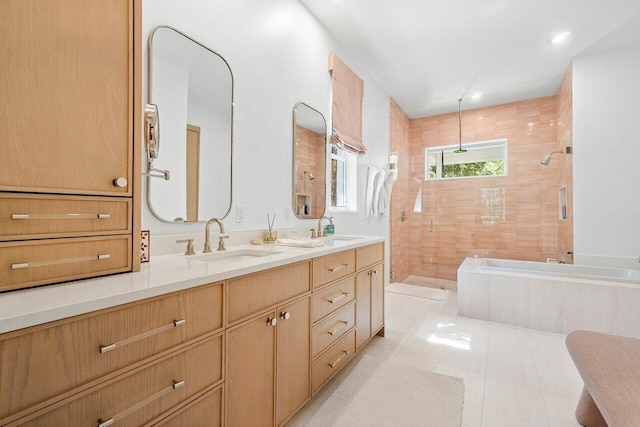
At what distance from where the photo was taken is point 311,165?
2.64 metres

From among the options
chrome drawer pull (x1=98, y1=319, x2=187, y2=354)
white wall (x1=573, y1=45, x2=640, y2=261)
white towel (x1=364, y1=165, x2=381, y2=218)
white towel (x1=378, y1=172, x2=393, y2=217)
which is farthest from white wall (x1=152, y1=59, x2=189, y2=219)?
white wall (x1=573, y1=45, x2=640, y2=261)

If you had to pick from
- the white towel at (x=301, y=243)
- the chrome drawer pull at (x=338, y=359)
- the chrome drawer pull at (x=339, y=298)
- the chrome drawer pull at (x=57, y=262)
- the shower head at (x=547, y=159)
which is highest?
the shower head at (x=547, y=159)

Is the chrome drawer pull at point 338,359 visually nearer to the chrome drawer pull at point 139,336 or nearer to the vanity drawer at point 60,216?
the chrome drawer pull at point 139,336

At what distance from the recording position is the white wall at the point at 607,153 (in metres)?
3.01

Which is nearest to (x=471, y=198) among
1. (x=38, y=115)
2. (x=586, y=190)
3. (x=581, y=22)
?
(x=586, y=190)

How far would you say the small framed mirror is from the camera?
96.1 inches

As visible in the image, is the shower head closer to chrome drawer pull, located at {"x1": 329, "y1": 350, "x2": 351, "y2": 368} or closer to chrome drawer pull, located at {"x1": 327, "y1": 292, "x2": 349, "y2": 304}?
chrome drawer pull, located at {"x1": 327, "y1": 292, "x2": 349, "y2": 304}

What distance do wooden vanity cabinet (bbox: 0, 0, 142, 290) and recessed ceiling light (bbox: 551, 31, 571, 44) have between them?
3663 millimetres

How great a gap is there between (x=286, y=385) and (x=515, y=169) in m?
4.61

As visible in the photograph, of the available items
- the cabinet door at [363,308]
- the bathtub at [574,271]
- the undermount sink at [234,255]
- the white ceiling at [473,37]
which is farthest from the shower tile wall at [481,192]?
the undermount sink at [234,255]

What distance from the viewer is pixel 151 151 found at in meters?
1.22

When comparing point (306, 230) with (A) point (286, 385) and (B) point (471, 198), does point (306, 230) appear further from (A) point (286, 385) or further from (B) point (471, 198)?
(B) point (471, 198)

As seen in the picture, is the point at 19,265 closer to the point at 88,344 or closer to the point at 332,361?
the point at 88,344

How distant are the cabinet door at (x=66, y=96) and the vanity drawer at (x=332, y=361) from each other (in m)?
1.31
